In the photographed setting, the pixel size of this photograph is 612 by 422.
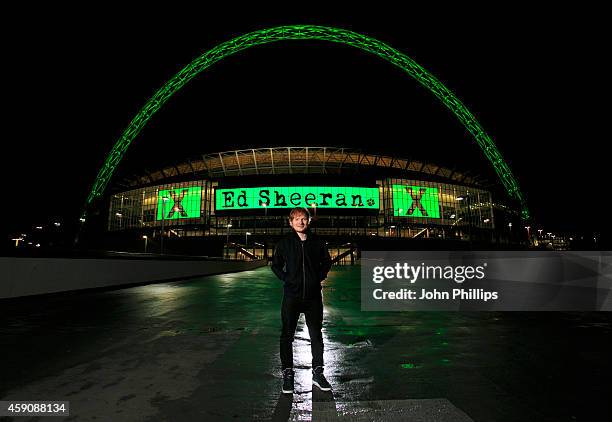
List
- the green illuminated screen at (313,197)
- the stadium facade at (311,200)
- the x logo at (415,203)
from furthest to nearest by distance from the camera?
the x logo at (415,203), the stadium facade at (311,200), the green illuminated screen at (313,197)

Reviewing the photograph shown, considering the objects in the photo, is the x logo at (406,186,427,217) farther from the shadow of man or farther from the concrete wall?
the shadow of man

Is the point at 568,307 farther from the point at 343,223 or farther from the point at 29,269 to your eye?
the point at 343,223

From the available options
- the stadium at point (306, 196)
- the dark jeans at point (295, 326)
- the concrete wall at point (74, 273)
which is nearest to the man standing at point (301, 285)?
the dark jeans at point (295, 326)

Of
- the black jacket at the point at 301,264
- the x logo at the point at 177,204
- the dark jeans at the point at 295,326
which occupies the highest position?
the x logo at the point at 177,204

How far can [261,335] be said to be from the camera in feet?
21.8

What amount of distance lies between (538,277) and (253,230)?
2022 inches

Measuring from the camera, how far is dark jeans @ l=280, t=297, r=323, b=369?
402 cm

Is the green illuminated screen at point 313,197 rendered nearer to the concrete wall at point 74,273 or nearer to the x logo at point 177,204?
the x logo at point 177,204

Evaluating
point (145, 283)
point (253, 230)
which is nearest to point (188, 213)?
point (253, 230)

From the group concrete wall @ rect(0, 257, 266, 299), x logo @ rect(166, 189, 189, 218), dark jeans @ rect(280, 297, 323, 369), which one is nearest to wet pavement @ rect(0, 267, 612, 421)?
dark jeans @ rect(280, 297, 323, 369)

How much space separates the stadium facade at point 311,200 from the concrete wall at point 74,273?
125 feet

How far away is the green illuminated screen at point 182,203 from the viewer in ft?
213

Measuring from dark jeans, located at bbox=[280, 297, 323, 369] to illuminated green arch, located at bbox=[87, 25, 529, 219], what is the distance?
62.0m

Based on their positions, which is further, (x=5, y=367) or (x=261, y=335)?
(x=261, y=335)
